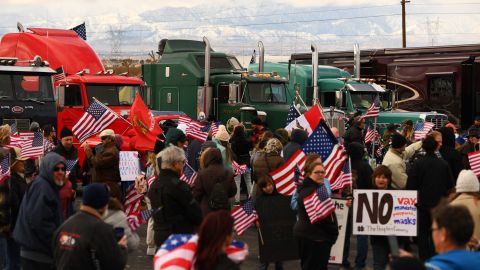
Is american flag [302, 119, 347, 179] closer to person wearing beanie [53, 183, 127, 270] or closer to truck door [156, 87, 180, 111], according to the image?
person wearing beanie [53, 183, 127, 270]

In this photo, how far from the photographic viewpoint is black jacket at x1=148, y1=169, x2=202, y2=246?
10414 millimetres

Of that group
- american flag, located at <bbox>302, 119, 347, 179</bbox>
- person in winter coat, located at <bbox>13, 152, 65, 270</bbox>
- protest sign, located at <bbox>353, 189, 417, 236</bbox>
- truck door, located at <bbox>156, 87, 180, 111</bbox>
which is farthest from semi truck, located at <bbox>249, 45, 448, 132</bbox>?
person in winter coat, located at <bbox>13, 152, 65, 270</bbox>

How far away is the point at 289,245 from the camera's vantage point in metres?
12.9

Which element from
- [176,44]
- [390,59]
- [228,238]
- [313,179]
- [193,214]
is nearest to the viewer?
[228,238]

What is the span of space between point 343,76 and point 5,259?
2300 cm

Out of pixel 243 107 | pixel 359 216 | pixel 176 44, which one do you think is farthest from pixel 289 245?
pixel 176 44

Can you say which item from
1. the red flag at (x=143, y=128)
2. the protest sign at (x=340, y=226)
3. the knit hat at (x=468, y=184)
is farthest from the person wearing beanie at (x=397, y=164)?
the red flag at (x=143, y=128)

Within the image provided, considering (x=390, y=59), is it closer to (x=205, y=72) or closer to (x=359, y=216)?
(x=205, y=72)

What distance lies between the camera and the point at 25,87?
2386 cm

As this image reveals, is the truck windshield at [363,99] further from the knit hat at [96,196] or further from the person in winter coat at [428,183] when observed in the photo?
the knit hat at [96,196]

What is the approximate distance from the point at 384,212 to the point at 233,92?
16.3 metres

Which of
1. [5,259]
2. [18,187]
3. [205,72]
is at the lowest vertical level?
[5,259]

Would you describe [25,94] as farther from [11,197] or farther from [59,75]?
[11,197]

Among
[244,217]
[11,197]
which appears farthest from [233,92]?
[11,197]
